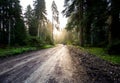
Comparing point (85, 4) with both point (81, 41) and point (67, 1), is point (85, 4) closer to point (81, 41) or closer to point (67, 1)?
point (67, 1)

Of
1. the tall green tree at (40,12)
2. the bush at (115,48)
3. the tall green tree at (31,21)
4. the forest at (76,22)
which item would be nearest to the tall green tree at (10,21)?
the forest at (76,22)

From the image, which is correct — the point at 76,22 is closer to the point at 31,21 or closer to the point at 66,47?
the point at 66,47

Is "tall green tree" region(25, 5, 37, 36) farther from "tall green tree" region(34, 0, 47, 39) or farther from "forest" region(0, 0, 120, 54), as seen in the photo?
"tall green tree" region(34, 0, 47, 39)

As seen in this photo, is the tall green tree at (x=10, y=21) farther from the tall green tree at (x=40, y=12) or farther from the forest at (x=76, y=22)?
the tall green tree at (x=40, y=12)

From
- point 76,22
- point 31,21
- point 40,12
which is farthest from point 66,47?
point 31,21

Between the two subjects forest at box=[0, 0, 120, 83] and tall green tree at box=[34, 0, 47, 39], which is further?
tall green tree at box=[34, 0, 47, 39]

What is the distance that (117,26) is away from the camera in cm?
1580

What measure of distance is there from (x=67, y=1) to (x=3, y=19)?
49.7 ft

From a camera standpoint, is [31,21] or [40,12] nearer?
[40,12]

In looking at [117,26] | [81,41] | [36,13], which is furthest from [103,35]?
[36,13]

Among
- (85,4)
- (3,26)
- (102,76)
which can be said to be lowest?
(102,76)

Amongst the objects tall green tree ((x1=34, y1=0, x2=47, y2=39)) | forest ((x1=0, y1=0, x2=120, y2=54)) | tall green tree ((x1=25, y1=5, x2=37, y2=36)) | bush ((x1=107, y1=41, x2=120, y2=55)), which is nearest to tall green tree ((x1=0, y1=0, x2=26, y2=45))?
forest ((x1=0, y1=0, x2=120, y2=54))

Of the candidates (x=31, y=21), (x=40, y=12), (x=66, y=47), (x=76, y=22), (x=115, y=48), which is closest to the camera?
(x=115, y=48)

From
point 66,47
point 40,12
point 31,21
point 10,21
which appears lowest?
point 66,47
